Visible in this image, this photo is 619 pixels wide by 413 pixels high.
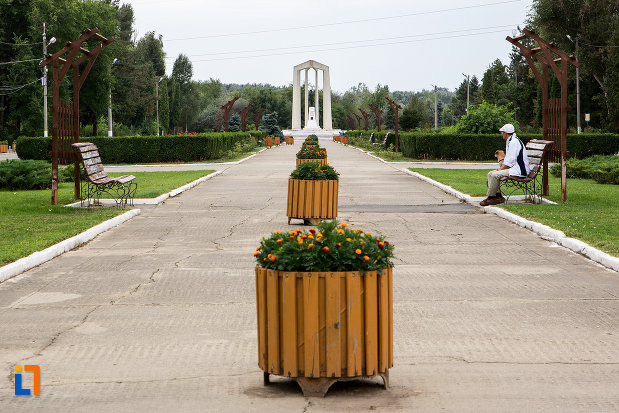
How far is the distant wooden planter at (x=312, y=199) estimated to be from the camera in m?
14.1

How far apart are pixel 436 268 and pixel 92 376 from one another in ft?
17.0

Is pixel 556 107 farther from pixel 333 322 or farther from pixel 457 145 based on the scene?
pixel 457 145

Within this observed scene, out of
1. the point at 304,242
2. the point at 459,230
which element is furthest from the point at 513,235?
the point at 304,242

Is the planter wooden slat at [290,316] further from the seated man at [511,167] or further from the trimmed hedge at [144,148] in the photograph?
the trimmed hedge at [144,148]

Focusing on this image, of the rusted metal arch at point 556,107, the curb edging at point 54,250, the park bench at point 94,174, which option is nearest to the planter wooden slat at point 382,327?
the curb edging at point 54,250

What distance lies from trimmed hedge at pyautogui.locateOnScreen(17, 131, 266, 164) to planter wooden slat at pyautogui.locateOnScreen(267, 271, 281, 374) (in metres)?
34.2

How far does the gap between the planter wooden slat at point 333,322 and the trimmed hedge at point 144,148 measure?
34.4m

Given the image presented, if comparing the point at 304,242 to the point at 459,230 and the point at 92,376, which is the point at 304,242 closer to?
the point at 92,376

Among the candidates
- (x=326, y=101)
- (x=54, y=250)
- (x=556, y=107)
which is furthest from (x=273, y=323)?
(x=326, y=101)

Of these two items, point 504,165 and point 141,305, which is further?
point 504,165

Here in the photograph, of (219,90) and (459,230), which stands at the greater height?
(219,90)

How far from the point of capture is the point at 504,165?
17.4 metres

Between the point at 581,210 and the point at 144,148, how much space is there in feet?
87.4

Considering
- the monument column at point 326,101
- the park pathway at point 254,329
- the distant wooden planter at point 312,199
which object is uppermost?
the monument column at point 326,101
